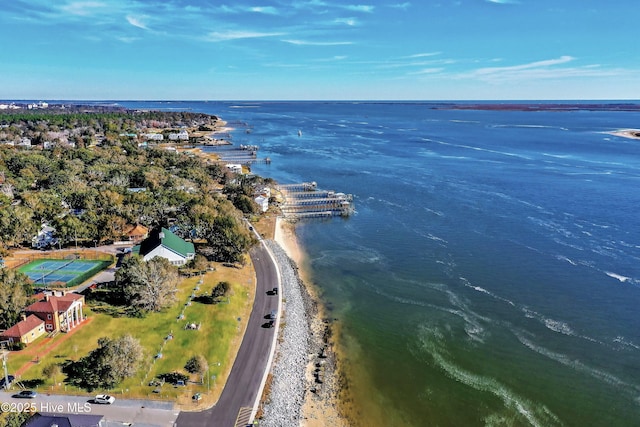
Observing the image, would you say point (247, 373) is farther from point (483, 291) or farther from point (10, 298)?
point (483, 291)

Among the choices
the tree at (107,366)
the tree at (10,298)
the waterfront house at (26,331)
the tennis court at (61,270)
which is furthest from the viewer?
the tennis court at (61,270)

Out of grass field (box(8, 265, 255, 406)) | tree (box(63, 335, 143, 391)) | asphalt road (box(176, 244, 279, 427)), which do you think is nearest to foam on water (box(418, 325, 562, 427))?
asphalt road (box(176, 244, 279, 427))

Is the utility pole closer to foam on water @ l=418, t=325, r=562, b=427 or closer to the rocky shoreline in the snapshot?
the rocky shoreline

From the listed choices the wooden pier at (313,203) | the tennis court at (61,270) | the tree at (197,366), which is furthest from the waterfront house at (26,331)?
the wooden pier at (313,203)

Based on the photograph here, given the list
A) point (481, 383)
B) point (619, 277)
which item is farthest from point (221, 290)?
point (619, 277)

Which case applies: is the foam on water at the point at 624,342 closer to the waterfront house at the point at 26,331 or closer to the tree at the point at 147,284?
the tree at the point at 147,284

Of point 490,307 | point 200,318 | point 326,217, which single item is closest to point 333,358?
point 200,318
